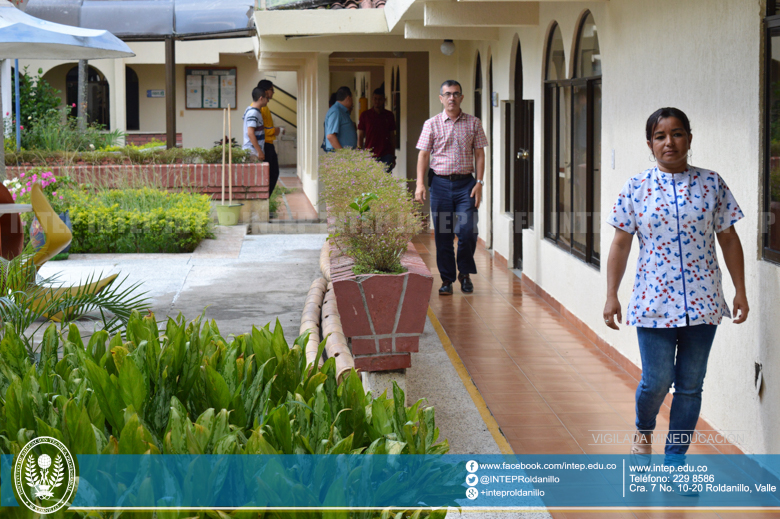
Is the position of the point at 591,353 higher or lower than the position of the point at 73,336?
lower

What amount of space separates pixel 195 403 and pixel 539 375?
3731 millimetres

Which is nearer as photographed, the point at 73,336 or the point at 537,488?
the point at 73,336

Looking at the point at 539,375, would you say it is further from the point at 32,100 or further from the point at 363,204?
the point at 32,100

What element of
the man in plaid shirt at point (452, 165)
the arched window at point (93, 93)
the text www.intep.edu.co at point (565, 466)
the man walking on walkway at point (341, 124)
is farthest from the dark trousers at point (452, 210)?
the arched window at point (93, 93)

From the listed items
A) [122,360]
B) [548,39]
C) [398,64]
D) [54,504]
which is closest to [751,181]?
[122,360]

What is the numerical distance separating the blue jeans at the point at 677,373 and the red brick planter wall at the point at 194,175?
10031mm

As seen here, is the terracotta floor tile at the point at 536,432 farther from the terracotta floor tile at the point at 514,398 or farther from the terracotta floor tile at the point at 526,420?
the terracotta floor tile at the point at 514,398

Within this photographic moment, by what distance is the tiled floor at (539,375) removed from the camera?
15.9ft

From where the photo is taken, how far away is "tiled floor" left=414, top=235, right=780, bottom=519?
4.70 metres

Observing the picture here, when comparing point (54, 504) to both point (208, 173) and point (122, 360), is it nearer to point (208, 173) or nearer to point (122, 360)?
point (122, 360)

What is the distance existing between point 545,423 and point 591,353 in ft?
5.62

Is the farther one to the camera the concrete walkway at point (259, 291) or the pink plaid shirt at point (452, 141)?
the pink plaid shirt at point (452, 141)

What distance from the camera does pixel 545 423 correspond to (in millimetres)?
5047

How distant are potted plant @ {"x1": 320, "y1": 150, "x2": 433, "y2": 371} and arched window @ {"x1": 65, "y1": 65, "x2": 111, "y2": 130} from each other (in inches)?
1025
